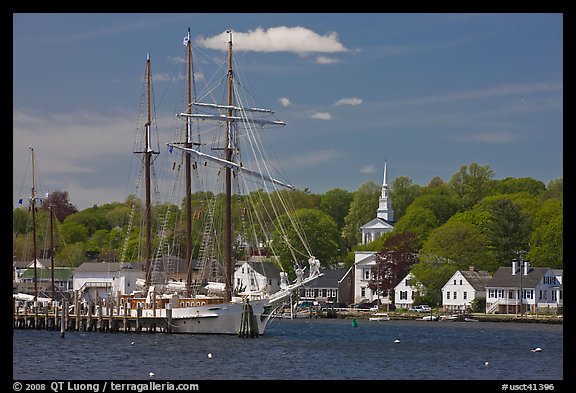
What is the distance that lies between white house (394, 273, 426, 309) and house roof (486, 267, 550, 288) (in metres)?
11.5

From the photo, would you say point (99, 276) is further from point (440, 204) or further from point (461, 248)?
point (440, 204)

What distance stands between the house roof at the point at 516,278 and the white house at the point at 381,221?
45.7 m

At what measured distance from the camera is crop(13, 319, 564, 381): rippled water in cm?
A: 5441

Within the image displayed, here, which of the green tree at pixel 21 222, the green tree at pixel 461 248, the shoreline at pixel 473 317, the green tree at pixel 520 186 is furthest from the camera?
the green tree at pixel 21 222

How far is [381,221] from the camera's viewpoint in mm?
171250

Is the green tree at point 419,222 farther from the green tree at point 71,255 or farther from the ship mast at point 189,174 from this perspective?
the ship mast at point 189,174

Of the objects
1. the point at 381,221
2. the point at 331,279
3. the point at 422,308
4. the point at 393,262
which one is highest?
the point at 381,221

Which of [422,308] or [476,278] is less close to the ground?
[476,278]

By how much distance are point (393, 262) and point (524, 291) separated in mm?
22197

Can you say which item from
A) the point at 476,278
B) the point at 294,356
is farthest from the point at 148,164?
the point at 476,278

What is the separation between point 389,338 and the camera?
8394cm

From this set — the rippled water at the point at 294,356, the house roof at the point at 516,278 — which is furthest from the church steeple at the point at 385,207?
the rippled water at the point at 294,356

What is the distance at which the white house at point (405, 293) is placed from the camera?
134 meters

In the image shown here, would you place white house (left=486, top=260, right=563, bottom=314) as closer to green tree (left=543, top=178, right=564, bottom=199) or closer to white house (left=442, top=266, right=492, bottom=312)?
white house (left=442, top=266, right=492, bottom=312)
